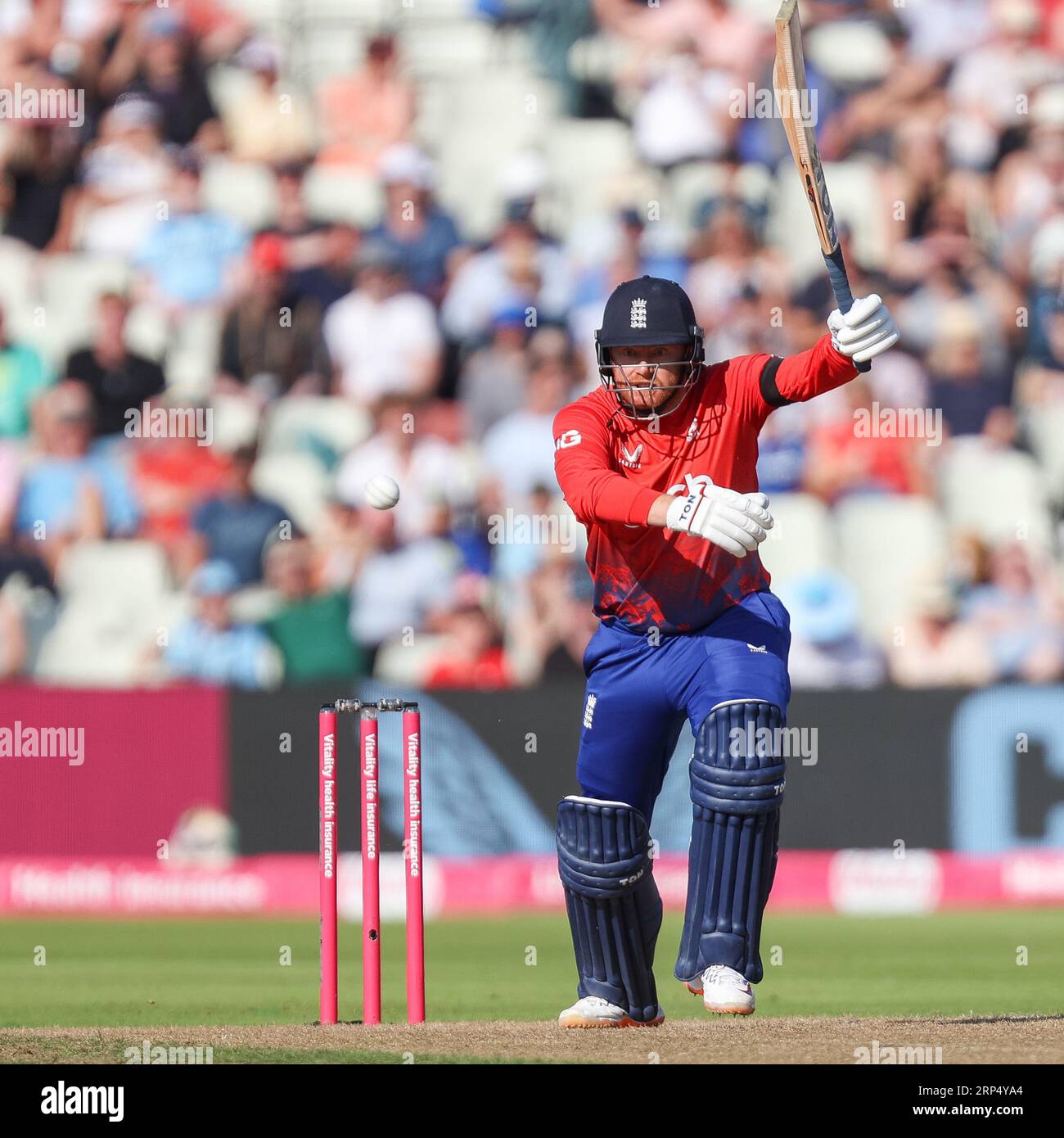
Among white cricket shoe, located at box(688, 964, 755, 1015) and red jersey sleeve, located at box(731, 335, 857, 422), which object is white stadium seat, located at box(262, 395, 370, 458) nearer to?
red jersey sleeve, located at box(731, 335, 857, 422)

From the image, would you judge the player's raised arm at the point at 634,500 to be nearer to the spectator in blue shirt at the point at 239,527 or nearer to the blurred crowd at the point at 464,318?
the blurred crowd at the point at 464,318

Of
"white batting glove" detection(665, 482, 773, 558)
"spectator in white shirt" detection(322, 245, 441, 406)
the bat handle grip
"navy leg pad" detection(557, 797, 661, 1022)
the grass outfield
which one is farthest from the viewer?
"spectator in white shirt" detection(322, 245, 441, 406)

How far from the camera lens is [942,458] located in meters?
14.6

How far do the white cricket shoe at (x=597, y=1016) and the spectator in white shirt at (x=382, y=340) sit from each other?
28.3 feet

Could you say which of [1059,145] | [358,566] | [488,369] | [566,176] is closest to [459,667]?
[358,566]

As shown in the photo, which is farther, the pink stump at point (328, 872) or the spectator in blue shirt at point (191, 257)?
the spectator in blue shirt at point (191, 257)

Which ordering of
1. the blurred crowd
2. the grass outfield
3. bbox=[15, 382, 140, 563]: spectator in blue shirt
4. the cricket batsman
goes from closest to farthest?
the cricket batsman, the grass outfield, the blurred crowd, bbox=[15, 382, 140, 563]: spectator in blue shirt

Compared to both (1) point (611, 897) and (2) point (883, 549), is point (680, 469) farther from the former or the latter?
(2) point (883, 549)

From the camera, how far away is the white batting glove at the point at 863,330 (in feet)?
20.8

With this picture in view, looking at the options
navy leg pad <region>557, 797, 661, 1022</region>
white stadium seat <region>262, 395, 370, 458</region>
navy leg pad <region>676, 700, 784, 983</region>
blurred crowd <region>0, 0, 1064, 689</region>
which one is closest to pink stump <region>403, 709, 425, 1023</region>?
navy leg pad <region>557, 797, 661, 1022</region>

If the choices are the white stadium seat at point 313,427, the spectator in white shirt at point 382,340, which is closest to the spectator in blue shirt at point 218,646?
the white stadium seat at point 313,427

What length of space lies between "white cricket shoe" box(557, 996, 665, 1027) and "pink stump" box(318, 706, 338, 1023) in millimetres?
799

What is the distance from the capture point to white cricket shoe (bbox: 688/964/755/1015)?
647 centimetres

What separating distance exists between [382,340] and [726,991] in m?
9.42
